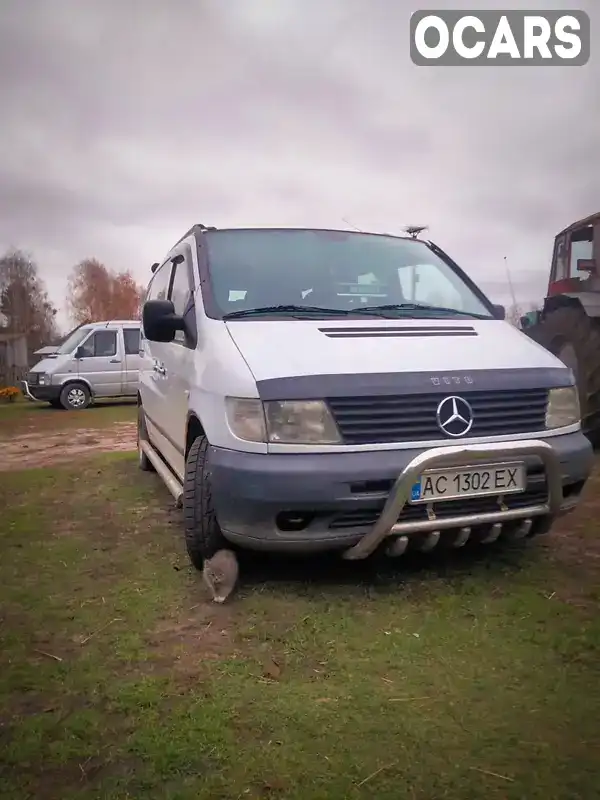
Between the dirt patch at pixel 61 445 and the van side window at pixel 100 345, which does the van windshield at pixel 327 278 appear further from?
the van side window at pixel 100 345

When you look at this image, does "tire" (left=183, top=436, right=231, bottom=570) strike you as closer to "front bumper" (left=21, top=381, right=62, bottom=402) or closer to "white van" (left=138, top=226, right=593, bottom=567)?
"white van" (left=138, top=226, right=593, bottom=567)

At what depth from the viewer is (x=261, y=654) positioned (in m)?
2.47

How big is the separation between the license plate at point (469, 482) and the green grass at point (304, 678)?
18.1 inches

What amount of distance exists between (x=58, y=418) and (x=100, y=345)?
111 inches

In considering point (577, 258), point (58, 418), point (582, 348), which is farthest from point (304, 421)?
point (58, 418)

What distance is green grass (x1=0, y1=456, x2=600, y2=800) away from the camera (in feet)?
5.87

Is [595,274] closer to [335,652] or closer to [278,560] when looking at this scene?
[278,560]

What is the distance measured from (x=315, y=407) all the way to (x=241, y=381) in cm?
34

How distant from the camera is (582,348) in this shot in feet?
19.8

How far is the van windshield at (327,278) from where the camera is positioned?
352 centimetres

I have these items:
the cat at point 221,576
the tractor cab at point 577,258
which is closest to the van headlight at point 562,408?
the cat at point 221,576

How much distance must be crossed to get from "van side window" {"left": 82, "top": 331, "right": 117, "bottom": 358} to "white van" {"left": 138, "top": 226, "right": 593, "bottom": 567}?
11513 millimetres

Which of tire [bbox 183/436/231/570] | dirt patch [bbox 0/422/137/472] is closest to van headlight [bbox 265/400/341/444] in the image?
tire [bbox 183/436/231/570]

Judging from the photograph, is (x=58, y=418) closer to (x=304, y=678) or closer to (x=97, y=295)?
(x=304, y=678)
